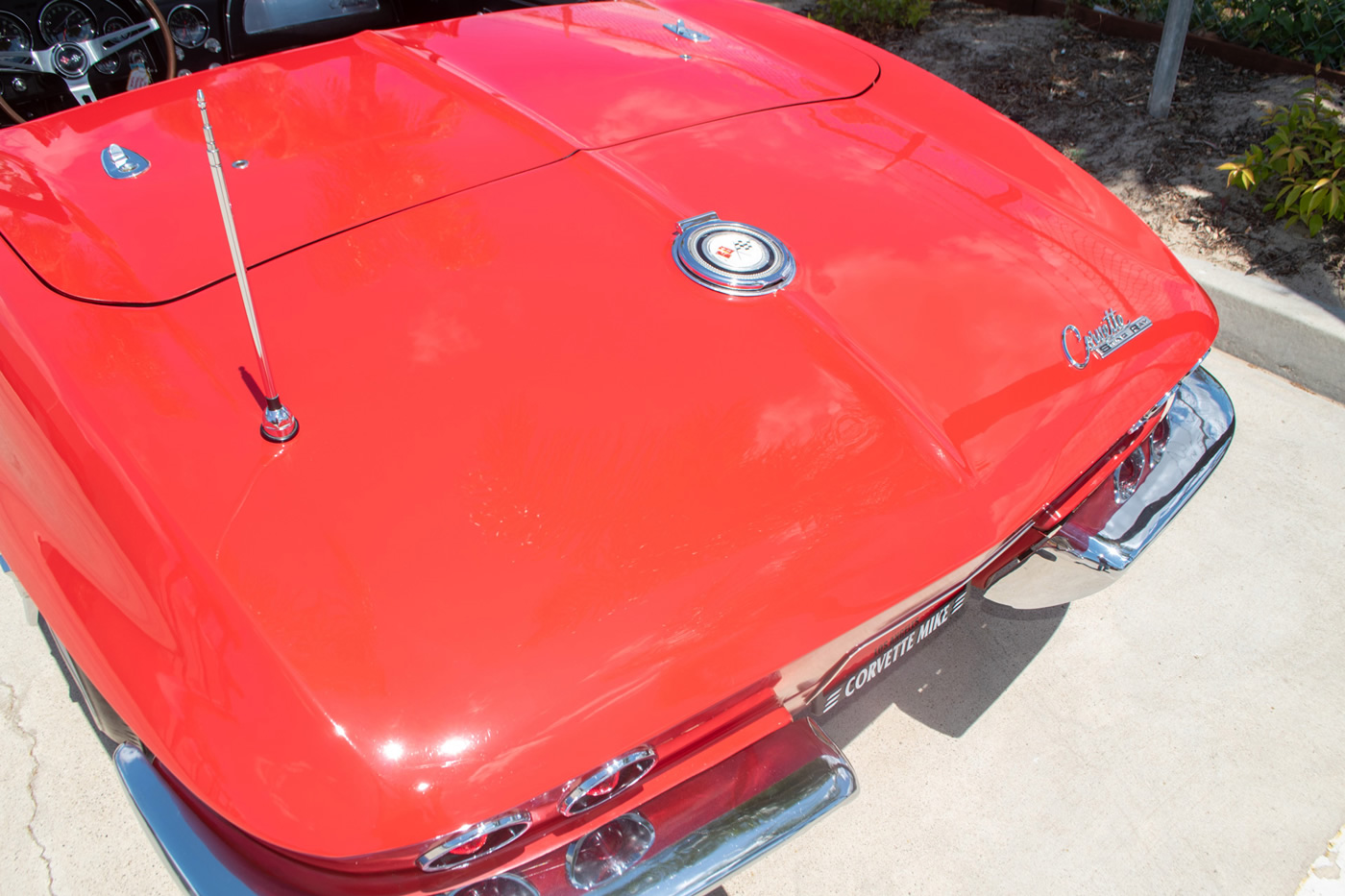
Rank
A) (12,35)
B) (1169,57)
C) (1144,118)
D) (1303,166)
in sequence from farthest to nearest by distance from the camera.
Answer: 1. (1144,118)
2. (1169,57)
3. (1303,166)
4. (12,35)

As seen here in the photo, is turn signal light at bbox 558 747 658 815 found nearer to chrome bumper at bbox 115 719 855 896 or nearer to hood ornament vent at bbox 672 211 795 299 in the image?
chrome bumper at bbox 115 719 855 896

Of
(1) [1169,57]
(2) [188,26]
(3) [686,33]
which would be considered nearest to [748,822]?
(3) [686,33]

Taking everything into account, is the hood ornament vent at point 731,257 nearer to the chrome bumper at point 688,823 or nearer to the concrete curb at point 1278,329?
the chrome bumper at point 688,823

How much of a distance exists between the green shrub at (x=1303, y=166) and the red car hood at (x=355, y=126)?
2032 mm

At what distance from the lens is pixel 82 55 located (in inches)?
96.5

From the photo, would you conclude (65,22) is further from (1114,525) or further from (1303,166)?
(1303,166)

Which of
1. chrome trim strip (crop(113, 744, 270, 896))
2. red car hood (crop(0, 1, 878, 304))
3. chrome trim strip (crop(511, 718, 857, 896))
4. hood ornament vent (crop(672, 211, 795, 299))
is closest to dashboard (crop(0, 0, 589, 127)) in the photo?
red car hood (crop(0, 1, 878, 304))

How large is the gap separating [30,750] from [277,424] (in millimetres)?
1305

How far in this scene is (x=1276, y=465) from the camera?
9.28 ft

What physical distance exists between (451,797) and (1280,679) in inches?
83.9

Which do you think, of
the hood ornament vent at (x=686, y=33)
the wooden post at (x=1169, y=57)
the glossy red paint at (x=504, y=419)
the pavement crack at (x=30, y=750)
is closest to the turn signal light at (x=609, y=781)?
the glossy red paint at (x=504, y=419)

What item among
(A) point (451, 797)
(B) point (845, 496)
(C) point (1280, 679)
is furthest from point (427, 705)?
(C) point (1280, 679)

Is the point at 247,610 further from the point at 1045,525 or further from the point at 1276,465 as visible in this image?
the point at 1276,465

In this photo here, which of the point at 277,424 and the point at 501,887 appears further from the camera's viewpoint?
the point at 277,424
